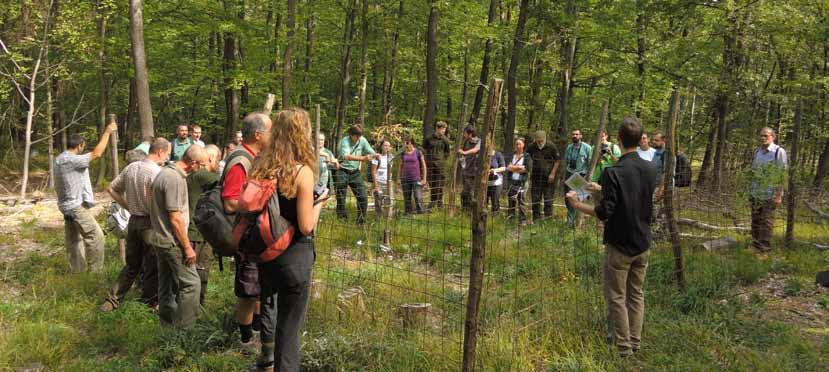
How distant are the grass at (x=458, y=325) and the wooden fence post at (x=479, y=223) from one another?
0.47 meters

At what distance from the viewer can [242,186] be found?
12.4 feet

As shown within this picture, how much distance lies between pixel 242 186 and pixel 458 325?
221 cm

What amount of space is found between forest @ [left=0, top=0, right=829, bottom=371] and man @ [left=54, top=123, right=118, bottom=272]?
0.33m

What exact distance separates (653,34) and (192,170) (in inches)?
549

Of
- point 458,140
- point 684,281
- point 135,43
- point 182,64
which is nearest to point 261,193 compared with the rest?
point 458,140

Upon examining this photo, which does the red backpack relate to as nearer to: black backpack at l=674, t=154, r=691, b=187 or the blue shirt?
the blue shirt

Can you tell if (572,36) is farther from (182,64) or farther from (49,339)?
(182,64)

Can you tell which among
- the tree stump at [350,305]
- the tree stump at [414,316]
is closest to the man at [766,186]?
the tree stump at [414,316]

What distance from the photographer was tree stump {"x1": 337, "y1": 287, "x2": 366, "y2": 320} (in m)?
4.91

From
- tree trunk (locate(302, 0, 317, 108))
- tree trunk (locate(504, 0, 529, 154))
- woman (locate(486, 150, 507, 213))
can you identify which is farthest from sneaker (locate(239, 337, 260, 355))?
tree trunk (locate(302, 0, 317, 108))

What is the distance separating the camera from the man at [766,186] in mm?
6285

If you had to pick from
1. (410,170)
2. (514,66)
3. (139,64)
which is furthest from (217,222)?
(514,66)

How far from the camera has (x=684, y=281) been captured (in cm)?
566

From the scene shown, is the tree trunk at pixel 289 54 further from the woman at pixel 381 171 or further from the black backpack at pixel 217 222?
the black backpack at pixel 217 222
